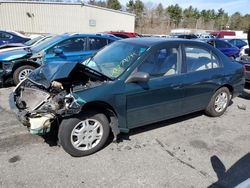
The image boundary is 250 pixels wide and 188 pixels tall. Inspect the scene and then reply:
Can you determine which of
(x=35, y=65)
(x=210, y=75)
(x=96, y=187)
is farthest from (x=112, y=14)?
(x=96, y=187)

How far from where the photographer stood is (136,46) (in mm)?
4109

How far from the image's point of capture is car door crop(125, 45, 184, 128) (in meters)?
3.73

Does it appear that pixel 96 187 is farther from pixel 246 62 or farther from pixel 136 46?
pixel 246 62

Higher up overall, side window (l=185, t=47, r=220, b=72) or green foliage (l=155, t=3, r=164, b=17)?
green foliage (l=155, t=3, r=164, b=17)

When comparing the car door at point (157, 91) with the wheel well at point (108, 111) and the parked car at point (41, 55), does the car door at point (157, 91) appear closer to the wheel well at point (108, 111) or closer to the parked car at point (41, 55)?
the wheel well at point (108, 111)

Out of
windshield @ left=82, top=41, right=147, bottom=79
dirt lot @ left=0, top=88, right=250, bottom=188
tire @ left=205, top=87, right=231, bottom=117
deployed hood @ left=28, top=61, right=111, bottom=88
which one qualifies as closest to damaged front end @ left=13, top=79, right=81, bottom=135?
deployed hood @ left=28, top=61, right=111, bottom=88

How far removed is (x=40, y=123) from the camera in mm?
3160

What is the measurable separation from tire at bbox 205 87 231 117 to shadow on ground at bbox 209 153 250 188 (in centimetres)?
147

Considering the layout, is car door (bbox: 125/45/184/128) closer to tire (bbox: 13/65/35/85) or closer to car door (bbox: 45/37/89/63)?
car door (bbox: 45/37/89/63)

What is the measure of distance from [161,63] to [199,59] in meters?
0.97

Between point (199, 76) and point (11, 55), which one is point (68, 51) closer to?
point (11, 55)

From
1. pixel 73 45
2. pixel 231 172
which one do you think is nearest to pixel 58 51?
pixel 73 45

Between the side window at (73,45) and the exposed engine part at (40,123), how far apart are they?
414 centimetres

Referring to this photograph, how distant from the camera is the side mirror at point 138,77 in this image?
3514 mm
